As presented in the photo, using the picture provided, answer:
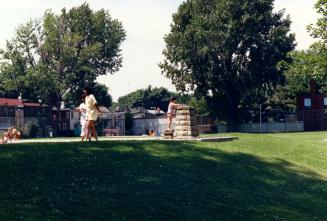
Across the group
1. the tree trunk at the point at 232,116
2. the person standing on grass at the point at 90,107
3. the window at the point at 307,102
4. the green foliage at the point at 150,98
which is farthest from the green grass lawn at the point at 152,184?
the green foliage at the point at 150,98

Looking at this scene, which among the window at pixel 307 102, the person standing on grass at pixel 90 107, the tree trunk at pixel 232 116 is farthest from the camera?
the window at pixel 307 102

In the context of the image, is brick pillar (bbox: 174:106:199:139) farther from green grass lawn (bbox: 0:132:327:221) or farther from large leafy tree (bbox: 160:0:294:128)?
large leafy tree (bbox: 160:0:294:128)

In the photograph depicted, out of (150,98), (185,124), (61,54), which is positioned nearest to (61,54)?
(61,54)

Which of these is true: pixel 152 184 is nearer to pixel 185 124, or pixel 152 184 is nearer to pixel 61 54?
pixel 185 124

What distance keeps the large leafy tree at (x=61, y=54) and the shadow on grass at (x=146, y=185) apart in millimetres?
51284

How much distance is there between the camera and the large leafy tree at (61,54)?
70.3 m

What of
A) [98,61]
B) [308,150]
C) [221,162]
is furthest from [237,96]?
[221,162]

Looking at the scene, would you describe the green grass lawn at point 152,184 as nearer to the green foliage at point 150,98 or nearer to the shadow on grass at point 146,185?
the shadow on grass at point 146,185

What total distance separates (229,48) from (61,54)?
24.6 metres

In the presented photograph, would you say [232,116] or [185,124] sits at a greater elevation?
[232,116]

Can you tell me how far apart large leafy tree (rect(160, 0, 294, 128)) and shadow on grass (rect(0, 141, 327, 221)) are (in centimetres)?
4023

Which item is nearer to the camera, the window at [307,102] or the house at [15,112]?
the house at [15,112]

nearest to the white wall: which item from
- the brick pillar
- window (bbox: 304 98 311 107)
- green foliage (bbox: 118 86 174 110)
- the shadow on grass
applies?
window (bbox: 304 98 311 107)

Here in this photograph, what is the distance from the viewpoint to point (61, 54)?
71.4 m
